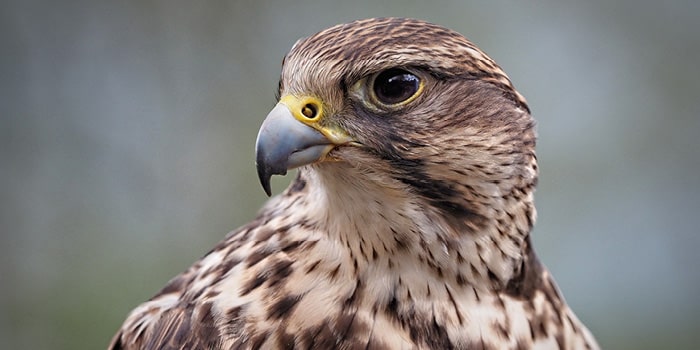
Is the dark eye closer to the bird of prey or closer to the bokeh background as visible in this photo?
the bird of prey

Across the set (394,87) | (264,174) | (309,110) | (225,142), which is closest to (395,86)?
(394,87)

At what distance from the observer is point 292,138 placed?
1.27m

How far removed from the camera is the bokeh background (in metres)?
4.31

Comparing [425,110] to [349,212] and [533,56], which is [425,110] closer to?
[349,212]

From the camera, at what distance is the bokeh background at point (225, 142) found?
4.31 metres

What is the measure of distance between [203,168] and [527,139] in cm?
309

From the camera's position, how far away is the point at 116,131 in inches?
178

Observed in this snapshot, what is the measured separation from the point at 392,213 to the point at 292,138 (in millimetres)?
220

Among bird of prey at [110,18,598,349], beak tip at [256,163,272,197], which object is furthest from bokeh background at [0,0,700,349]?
beak tip at [256,163,272,197]

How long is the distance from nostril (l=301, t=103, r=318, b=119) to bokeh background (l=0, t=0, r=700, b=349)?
112 inches

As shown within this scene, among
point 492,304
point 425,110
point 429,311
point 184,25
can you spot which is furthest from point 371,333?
point 184,25

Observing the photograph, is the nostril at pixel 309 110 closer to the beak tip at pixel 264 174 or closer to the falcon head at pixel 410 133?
the falcon head at pixel 410 133

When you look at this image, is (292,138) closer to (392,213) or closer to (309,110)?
(309,110)

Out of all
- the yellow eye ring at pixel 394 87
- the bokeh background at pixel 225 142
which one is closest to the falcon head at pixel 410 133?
the yellow eye ring at pixel 394 87
